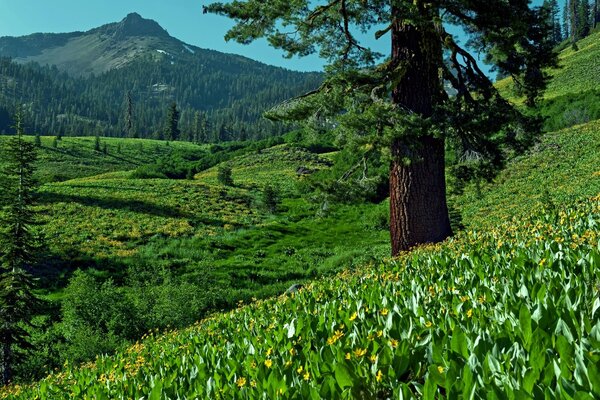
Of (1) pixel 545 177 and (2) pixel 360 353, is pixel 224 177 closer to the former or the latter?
(1) pixel 545 177

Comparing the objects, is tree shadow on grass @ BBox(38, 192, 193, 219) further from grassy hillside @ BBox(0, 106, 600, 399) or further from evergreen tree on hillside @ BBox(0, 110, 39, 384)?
grassy hillside @ BBox(0, 106, 600, 399)

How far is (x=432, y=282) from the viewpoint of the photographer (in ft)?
Result: 15.3

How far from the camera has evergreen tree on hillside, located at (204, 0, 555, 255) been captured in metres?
9.47

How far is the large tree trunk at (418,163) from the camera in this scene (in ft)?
33.3

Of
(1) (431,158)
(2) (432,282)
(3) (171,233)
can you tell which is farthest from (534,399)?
(3) (171,233)

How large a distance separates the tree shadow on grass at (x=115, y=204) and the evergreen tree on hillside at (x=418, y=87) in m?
43.0

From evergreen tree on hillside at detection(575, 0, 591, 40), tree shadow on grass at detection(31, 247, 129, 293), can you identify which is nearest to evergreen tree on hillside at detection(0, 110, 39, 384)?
tree shadow on grass at detection(31, 247, 129, 293)

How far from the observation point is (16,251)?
890 inches

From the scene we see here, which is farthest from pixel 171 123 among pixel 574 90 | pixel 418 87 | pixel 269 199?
pixel 418 87

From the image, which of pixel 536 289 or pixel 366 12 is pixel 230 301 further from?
pixel 536 289

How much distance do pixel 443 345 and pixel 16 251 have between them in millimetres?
25112

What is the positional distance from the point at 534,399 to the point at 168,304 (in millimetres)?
21055

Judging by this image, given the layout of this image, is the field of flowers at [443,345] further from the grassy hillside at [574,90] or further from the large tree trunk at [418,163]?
the grassy hillside at [574,90]

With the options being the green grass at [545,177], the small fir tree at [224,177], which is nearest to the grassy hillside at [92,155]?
the small fir tree at [224,177]
